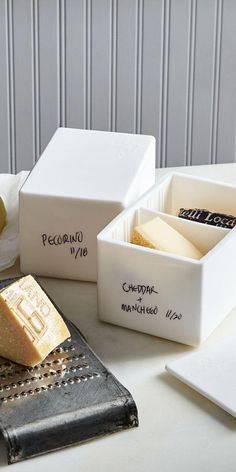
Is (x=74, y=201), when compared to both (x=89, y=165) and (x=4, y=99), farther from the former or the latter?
(x=4, y=99)

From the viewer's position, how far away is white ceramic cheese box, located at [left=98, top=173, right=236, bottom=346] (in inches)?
45.6

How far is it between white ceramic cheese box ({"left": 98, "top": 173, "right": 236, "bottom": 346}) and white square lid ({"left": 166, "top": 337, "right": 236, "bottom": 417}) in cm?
4

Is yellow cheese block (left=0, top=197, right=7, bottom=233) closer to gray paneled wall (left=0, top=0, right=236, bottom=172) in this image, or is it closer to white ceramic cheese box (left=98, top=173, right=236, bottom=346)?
white ceramic cheese box (left=98, top=173, right=236, bottom=346)

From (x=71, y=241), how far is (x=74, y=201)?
0.06 meters

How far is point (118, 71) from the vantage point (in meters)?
2.42

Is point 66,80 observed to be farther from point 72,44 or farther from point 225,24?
point 225,24

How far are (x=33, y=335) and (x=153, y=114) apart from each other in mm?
1467

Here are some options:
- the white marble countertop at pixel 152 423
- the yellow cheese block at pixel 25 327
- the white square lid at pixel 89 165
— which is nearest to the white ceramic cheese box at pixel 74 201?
the white square lid at pixel 89 165

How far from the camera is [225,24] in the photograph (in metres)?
2.41

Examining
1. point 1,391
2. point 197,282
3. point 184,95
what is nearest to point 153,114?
point 184,95

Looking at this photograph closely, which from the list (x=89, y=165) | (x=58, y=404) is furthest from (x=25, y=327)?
(x=89, y=165)

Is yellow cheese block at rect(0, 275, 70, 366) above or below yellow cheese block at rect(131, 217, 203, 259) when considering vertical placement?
below

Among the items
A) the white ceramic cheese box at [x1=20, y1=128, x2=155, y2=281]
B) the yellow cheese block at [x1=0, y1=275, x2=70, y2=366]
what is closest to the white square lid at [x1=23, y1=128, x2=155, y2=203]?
the white ceramic cheese box at [x1=20, y1=128, x2=155, y2=281]

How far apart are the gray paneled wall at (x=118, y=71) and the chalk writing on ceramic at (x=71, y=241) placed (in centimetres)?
112
